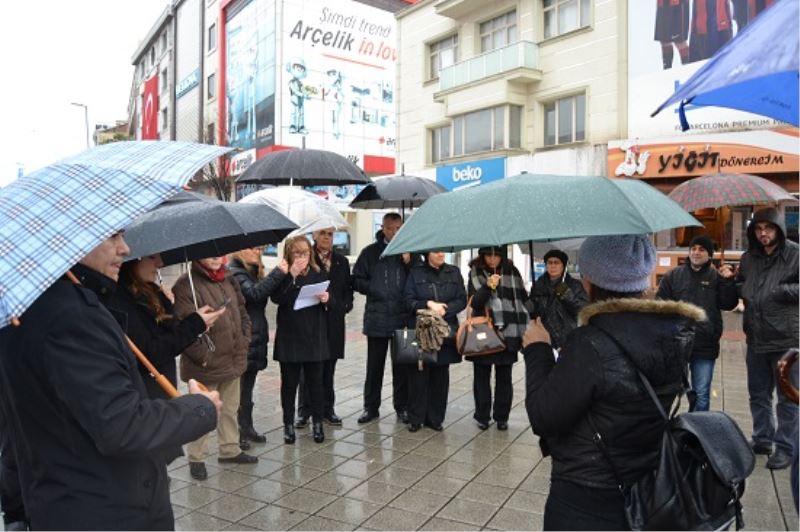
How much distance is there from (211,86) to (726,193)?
41656mm

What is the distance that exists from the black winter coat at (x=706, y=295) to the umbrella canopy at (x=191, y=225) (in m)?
3.70

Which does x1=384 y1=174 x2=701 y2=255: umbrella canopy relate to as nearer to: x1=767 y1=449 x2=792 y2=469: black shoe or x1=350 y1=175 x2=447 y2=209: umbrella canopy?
x1=767 y1=449 x2=792 y2=469: black shoe

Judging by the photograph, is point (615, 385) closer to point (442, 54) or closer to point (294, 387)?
point (294, 387)

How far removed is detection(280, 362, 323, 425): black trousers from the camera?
18.0 ft

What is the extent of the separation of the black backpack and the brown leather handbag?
11.4 feet

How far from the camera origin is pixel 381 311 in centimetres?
608

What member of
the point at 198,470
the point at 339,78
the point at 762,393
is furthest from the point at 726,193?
the point at 339,78

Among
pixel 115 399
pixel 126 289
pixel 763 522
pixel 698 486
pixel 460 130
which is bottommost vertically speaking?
pixel 763 522

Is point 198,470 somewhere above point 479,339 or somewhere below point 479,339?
below

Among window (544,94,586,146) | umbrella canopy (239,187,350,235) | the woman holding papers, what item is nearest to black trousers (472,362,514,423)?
the woman holding papers

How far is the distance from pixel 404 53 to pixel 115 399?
2555 centimetres

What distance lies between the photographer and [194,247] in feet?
14.4

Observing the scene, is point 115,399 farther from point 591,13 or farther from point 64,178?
point 591,13

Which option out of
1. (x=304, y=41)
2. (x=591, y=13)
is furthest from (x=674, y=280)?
(x=304, y=41)
